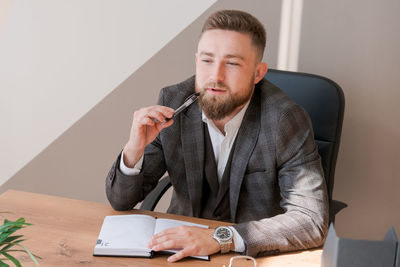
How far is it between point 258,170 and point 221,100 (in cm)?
29

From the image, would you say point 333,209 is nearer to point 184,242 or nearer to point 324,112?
point 324,112

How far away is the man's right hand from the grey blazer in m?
0.05

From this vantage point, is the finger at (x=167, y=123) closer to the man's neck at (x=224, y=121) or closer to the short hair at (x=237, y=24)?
the man's neck at (x=224, y=121)

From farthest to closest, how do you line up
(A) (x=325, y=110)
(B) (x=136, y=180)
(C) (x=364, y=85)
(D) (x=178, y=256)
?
(C) (x=364, y=85), (A) (x=325, y=110), (B) (x=136, y=180), (D) (x=178, y=256)

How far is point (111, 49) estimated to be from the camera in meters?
2.62

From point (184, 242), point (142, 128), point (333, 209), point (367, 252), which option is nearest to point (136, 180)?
point (142, 128)

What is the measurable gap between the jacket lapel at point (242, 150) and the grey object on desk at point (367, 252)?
0.67 metres

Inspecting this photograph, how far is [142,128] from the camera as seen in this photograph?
5.61ft

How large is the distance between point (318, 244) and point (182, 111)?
0.72 m

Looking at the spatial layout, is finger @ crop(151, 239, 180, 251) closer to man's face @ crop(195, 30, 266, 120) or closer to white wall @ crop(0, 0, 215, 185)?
man's face @ crop(195, 30, 266, 120)

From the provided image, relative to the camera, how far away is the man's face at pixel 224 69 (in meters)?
1.72

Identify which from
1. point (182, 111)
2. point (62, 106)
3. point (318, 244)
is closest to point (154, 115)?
point (182, 111)

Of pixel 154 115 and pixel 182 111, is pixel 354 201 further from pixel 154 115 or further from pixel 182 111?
pixel 154 115

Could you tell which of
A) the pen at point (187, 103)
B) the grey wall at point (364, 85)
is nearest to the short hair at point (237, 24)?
the pen at point (187, 103)
